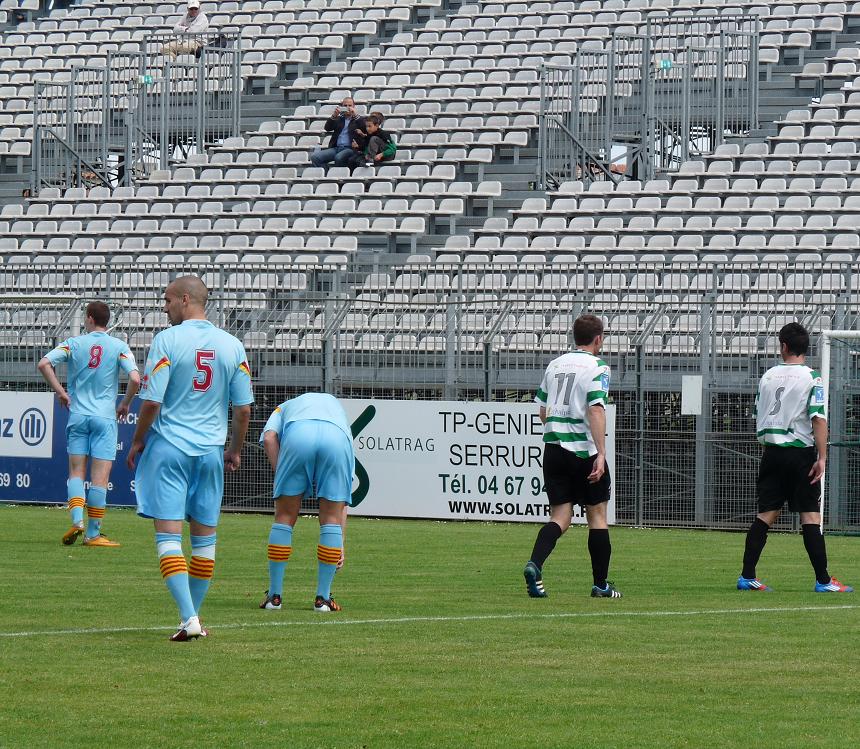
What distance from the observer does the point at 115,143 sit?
31.6 meters

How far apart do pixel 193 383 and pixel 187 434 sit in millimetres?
275

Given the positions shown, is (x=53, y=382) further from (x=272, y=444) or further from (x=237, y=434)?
(x=237, y=434)

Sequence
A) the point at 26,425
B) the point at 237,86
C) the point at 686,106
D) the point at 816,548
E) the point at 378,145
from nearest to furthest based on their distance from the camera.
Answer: the point at 816,548 < the point at 26,425 < the point at 686,106 < the point at 378,145 < the point at 237,86

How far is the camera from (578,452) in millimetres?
10742

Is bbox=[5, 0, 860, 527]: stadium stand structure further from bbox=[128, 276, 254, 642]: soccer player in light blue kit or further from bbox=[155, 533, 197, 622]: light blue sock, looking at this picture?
bbox=[155, 533, 197, 622]: light blue sock

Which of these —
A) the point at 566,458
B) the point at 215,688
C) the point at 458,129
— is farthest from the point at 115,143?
the point at 215,688

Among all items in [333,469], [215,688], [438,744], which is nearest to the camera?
[438,744]

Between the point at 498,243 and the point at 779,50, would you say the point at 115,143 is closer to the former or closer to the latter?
the point at 498,243

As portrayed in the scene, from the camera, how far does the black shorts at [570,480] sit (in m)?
10.7

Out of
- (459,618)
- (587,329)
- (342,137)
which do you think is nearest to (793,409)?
(587,329)

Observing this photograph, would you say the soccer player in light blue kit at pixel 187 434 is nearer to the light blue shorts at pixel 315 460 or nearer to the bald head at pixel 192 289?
the bald head at pixel 192 289

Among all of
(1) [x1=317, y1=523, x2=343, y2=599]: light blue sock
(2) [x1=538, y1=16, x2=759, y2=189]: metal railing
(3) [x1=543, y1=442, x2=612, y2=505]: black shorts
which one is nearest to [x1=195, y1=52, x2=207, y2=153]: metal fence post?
(2) [x1=538, y1=16, x2=759, y2=189]: metal railing

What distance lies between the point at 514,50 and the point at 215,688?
81.5ft

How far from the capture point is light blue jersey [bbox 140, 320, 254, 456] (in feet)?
27.9
